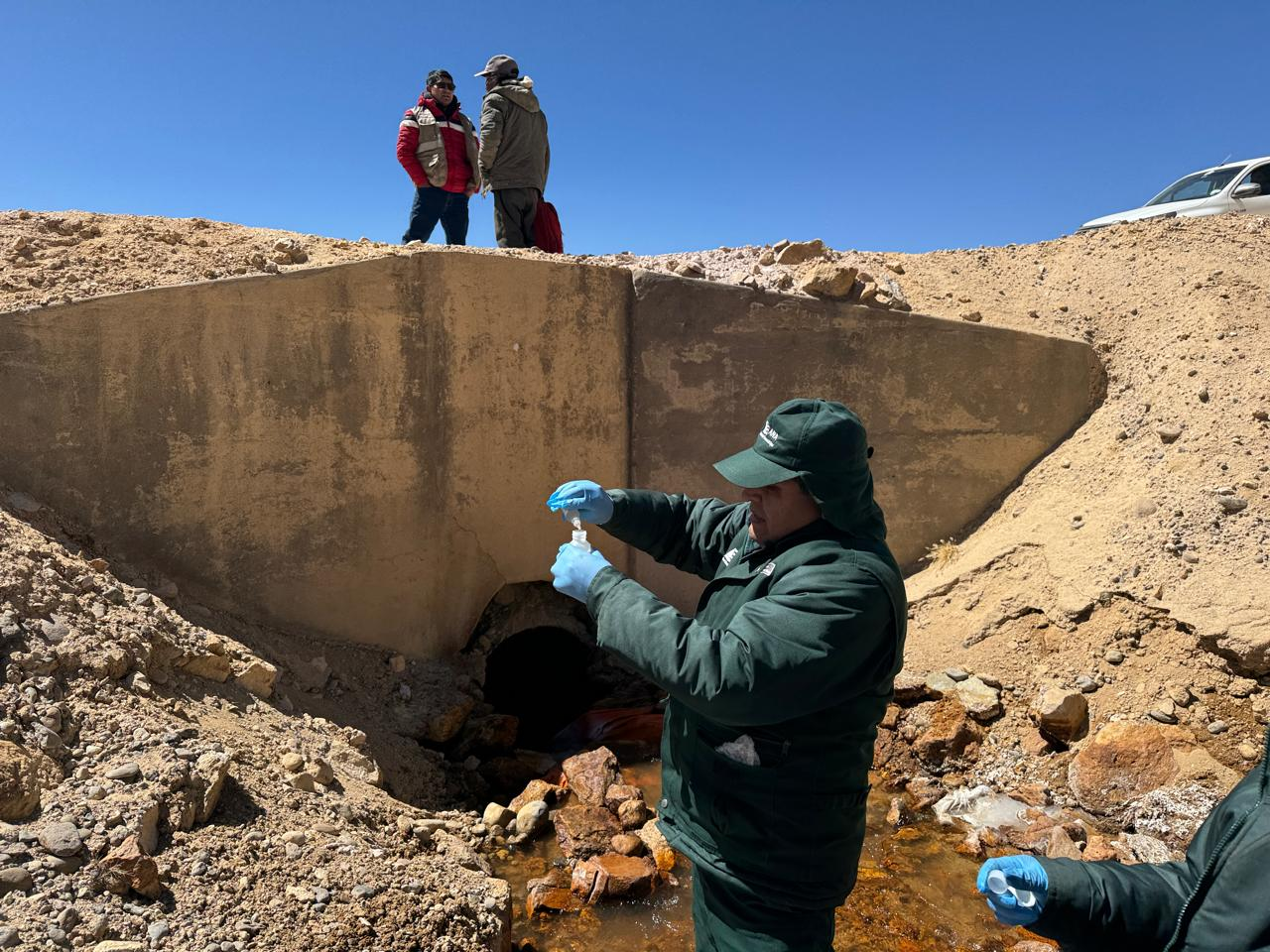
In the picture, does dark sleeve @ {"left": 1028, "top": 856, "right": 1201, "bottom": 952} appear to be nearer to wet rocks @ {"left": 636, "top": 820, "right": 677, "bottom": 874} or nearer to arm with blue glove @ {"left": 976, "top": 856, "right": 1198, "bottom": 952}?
arm with blue glove @ {"left": 976, "top": 856, "right": 1198, "bottom": 952}

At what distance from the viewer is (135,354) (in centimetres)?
429

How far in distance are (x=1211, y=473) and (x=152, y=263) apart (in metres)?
6.42

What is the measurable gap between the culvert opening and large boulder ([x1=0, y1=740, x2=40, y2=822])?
335cm

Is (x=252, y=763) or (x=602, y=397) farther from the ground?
(x=602, y=397)

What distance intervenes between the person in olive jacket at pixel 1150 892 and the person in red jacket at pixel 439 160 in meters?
6.15

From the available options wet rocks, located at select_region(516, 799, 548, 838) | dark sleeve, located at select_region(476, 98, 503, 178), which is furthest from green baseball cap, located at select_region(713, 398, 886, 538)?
dark sleeve, located at select_region(476, 98, 503, 178)

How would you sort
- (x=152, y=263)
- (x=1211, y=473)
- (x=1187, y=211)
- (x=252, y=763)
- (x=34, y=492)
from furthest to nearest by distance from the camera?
(x=1187, y=211), (x=1211, y=473), (x=152, y=263), (x=34, y=492), (x=252, y=763)

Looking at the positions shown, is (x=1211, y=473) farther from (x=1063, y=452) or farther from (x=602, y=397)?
(x=602, y=397)

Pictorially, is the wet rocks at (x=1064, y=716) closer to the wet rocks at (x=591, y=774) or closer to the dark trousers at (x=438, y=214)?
the wet rocks at (x=591, y=774)

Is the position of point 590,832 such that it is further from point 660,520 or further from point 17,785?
point 17,785

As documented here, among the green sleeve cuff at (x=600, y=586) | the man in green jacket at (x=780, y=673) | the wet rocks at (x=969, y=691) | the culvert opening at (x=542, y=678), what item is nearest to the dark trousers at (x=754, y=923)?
the man in green jacket at (x=780, y=673)

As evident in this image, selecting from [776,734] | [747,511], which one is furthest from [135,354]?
[776,734]

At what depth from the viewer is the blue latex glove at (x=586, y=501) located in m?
2.45

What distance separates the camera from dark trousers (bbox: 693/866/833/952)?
1.93m
